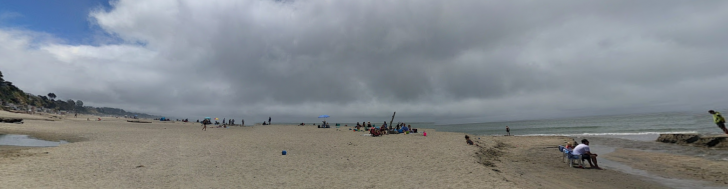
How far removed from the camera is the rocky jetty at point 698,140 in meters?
17.3

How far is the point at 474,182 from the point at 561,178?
4309mm

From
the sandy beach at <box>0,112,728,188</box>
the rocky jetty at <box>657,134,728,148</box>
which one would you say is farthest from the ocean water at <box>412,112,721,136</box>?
Answer: the sandy beach at <box>0,112,728,188</box>

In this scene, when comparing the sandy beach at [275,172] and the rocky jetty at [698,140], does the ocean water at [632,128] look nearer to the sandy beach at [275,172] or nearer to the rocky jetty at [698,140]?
the rocky jetty at [698,140]

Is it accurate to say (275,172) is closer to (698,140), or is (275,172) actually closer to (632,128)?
(698,140)

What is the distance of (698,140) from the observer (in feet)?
61.9

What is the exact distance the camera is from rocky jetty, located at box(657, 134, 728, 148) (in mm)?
17266

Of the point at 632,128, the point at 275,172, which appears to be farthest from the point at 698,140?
the point at 632,128

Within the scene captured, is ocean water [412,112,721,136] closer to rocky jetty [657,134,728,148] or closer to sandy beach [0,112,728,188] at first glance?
rocky jetty [657,134,728,148]

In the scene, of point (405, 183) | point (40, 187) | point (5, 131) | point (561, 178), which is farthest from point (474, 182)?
point (5, 131)

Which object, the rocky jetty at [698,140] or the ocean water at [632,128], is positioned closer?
the rocky jetty at [698,140]

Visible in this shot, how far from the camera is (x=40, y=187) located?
7324 millimetres

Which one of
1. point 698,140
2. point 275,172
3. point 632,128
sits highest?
point 698,140

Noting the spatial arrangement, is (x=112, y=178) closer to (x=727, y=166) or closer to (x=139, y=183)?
(x=139, y=183)

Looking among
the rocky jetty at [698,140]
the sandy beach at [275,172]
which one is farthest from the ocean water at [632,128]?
the sandy beach at [275,172]
